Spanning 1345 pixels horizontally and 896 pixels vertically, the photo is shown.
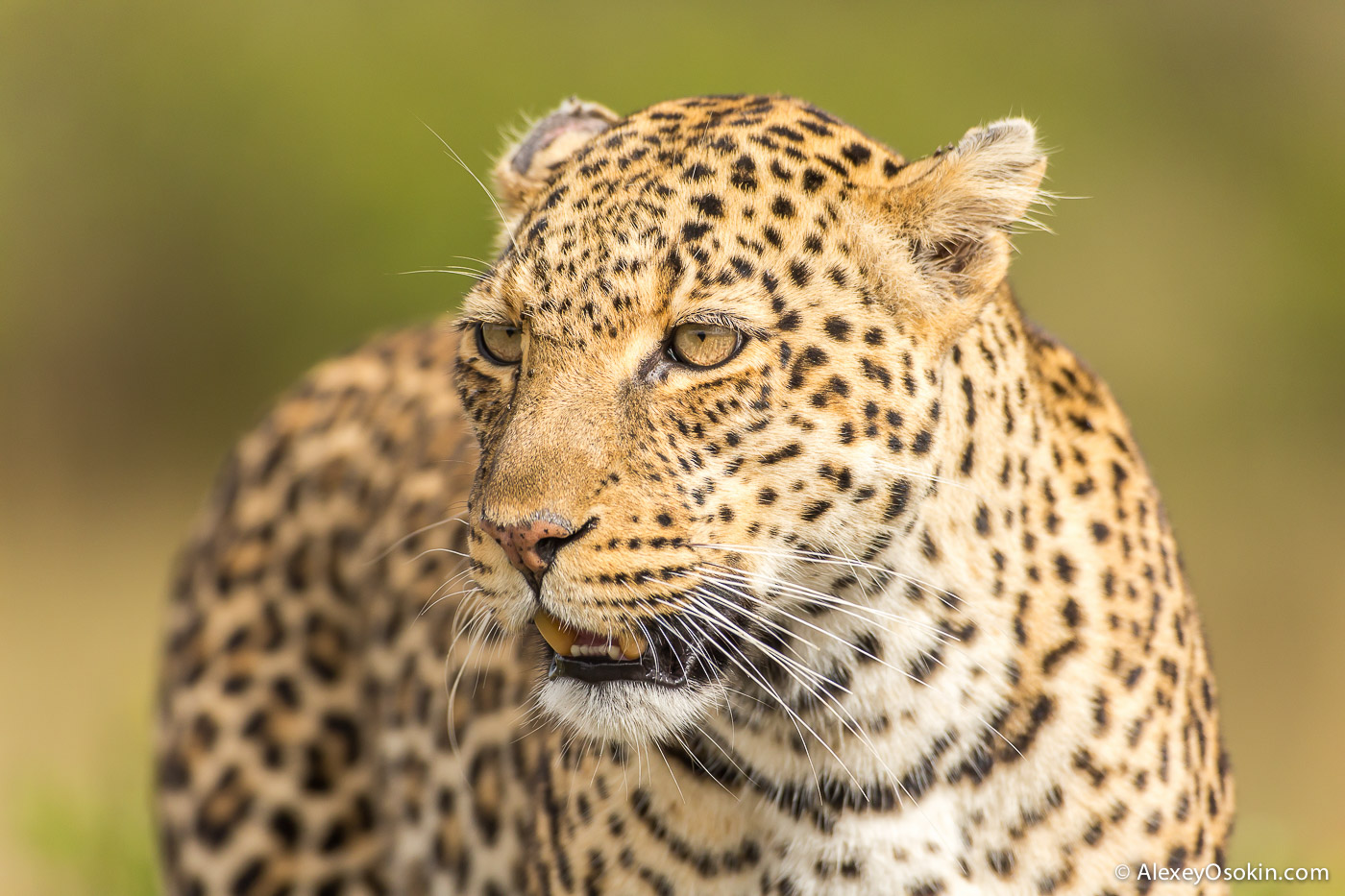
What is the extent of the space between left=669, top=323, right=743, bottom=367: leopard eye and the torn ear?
0.51 meters

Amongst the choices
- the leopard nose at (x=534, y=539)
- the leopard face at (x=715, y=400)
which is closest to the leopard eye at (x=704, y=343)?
the leopard face at (x=715, y=400)

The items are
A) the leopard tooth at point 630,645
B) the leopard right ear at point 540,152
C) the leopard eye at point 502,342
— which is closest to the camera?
→ the leopard tooth at point 630,645

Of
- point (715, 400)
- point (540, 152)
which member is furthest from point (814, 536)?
point (540, 152)

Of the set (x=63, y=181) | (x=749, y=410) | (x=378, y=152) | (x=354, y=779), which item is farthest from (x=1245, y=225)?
(x=749, y=410)

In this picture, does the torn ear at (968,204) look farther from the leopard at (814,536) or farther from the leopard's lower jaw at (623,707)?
the leopard's lower jaw at (623,707)

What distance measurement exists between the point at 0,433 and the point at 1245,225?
11514 mm

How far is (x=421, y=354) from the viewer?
21.7ft

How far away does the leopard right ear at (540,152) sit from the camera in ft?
15.9

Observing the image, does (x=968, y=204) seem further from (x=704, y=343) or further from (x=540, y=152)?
(x=540, y=152)

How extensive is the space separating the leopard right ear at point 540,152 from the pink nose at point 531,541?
46.9 inches

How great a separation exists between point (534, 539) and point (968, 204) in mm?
1351

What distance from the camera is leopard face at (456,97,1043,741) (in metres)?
3.89

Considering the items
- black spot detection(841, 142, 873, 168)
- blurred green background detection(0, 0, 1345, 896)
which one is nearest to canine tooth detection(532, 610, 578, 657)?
black spot detection(841, 142, 873, 168)

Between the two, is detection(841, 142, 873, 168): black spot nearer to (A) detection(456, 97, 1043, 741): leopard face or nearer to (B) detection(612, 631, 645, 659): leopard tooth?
(A) detection(456, 97, 1043, 741): leopard face
